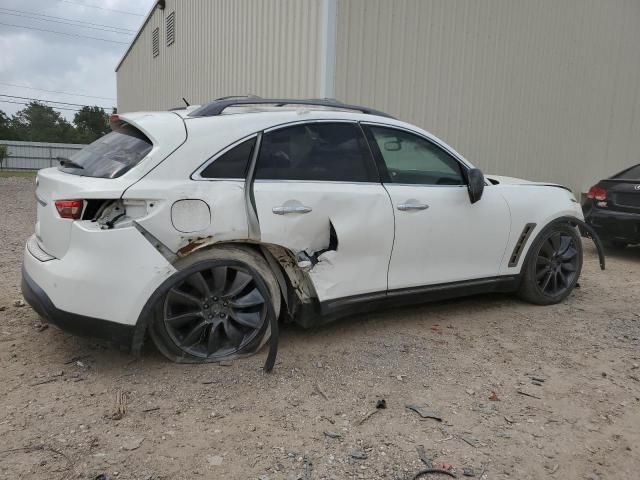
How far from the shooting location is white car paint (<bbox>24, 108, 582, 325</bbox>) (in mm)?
2963

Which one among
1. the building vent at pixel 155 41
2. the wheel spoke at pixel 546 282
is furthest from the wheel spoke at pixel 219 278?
the building vent at pixel 155 41

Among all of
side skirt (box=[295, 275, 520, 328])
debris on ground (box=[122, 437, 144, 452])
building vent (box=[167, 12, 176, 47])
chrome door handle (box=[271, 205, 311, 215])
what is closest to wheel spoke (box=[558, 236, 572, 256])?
side skirt (box=[295, 275, 520, 328])

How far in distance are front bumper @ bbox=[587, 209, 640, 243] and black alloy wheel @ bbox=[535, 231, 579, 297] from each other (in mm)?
2496

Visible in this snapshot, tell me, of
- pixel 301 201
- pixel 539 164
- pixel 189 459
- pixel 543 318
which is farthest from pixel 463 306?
pixel 539 164

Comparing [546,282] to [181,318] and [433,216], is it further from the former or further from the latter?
[181,318]

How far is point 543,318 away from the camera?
14.7 ft

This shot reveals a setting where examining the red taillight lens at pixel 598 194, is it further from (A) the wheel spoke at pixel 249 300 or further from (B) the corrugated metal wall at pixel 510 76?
(A) the wheel spoke at pixel 249 300

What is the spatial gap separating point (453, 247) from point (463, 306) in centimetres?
89

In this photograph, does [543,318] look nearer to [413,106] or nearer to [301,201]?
[301,201]

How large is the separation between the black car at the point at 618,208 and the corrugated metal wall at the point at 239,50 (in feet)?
13.4

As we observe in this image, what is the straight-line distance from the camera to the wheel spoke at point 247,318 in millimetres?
3361

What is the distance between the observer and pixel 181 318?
10.5 ft

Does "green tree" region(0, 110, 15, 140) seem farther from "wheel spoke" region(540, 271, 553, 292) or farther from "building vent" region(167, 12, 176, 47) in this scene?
"wheel spoke" region(540, 271, 553, 292)

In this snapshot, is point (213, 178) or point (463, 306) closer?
point (213, 178)
